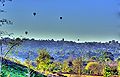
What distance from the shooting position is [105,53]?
28.7 m

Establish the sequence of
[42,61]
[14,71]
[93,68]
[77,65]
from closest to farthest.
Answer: [14,71] < [42,61] < [93,68] < [77,65]

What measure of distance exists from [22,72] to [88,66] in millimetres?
8791

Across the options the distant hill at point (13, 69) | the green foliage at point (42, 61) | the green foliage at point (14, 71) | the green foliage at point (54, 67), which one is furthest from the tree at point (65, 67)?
A: the green foliage at point (14, 71)

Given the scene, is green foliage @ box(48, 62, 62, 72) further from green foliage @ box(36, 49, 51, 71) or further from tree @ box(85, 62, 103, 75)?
tree @ box(85, 62, 103, 75)

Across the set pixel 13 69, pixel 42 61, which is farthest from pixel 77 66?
pixel 13 69

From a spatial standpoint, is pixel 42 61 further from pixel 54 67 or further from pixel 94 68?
pixel 94 68

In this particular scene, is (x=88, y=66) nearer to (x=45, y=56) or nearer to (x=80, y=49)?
(x=45, y=56)

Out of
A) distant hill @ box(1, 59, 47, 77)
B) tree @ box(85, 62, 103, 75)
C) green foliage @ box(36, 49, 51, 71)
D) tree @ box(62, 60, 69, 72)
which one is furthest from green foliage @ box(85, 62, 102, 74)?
distant hill @ box(1, 59, 47, 77)

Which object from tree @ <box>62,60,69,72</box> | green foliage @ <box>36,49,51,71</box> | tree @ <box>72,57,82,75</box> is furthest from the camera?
tree @ <box>62,60,69,72</box>

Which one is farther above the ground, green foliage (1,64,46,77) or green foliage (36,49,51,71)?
green foliage (36,49,51,71)

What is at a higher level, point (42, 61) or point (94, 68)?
point (42, 61)

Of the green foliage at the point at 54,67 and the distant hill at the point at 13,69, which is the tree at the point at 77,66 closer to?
the green foliage at the point at 54,67

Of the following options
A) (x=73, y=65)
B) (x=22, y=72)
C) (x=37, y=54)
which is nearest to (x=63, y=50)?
(x=73, y=65)

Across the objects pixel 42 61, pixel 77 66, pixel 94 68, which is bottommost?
pixel 94 68
